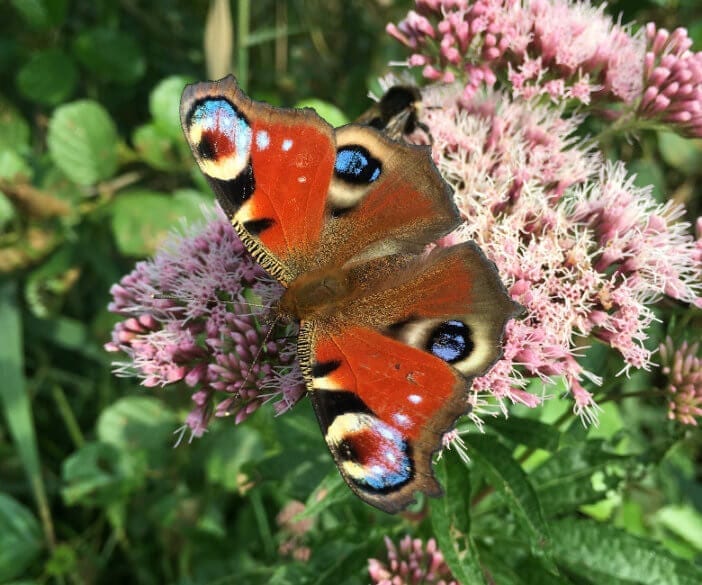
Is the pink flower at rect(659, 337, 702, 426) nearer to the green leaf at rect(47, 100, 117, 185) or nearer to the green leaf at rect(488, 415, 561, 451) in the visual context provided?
the green leaf at rect(488, 415, 561, 451)

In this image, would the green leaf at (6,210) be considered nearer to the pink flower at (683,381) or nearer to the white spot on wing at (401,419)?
the white spot on wing at (401,419)

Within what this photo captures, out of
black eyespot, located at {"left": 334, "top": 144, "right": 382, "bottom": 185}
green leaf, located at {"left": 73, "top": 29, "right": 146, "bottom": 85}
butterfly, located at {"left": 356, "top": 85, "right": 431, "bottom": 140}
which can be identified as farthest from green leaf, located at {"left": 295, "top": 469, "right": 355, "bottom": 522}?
green leaf, located at {"left": 73, "top": 29, "right": 146, "bottom": 85}

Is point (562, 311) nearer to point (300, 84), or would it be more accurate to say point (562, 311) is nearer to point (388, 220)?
point (388, 220)

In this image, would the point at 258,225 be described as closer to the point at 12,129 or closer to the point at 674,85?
the point at 674,85

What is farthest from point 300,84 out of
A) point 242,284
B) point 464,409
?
point 464,409

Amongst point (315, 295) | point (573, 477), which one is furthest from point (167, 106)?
point (573, 477)

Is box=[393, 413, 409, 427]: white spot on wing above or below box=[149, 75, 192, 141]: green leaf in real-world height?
below

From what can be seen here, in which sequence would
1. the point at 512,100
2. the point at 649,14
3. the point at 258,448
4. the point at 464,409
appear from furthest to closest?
the point at 649,14 < the point at 258,448 < the point at 512,100 < the point at 464,409

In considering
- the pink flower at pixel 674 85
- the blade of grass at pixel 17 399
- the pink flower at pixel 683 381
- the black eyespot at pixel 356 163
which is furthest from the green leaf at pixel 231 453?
the pink flower at pixel 674 85
